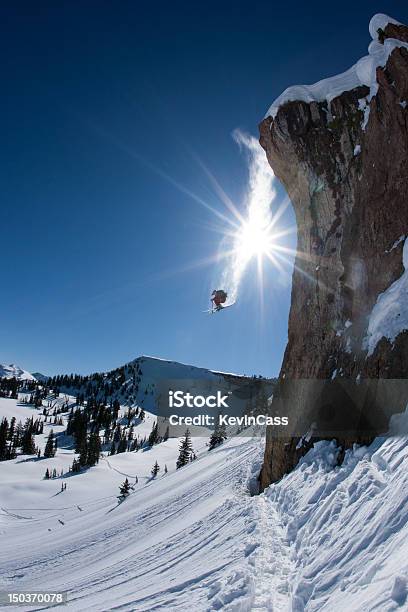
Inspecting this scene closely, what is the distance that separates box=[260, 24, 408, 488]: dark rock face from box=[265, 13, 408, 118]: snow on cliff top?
38 centimetres

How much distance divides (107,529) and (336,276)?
20354 millimetres

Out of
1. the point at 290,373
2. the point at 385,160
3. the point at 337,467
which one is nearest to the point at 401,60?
the point at 385,160

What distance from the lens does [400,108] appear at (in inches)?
525

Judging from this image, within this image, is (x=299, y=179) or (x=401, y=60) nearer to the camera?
(x=401, y=60)

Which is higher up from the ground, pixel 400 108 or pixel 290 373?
pixel 400 108

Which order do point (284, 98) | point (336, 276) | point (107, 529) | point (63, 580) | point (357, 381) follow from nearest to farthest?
point (357, 381) < point (63, 580) < point (336, 276) < point (284, 98) < point (107, 529)

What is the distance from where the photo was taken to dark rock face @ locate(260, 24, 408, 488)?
41.7 ft

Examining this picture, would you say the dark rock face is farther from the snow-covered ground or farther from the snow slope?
the snow-covered ground

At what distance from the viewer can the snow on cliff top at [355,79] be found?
14.8 meters

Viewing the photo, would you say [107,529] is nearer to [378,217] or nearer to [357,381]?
[357,381]

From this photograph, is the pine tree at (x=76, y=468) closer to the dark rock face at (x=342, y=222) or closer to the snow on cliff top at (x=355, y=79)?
the dark rock face at (x=342, y=222)

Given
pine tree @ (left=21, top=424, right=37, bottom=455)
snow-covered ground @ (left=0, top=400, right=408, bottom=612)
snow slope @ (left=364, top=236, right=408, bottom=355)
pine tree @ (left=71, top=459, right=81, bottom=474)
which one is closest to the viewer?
snow-covered ground @ (left=0, top=400, right=408, bottom=612)

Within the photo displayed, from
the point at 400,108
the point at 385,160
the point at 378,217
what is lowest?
the point at 378,217
